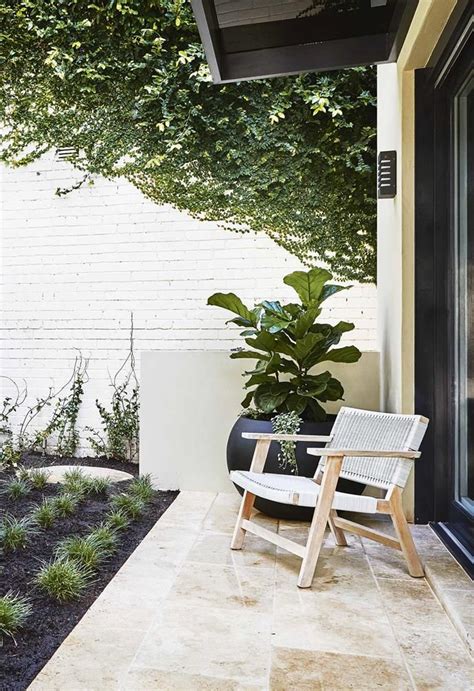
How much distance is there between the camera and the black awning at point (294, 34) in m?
2.61

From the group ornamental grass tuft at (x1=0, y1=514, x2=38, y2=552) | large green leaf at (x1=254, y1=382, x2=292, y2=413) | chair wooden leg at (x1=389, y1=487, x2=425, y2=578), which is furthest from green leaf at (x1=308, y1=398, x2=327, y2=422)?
ornamental grass tuft at (x1=0, y1=514, x2=38, y2=552)

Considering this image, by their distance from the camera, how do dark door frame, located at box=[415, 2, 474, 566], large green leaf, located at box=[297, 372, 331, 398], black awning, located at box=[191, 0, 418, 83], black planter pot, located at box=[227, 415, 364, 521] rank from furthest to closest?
large green leaf, located at box=[297, 372, 331, 398] → black planter pot, located at box=[227, 415, 364, 521] → black awning, located at box=[191, 0, 418, 83] → dark door frame, located at box=[415, 2, 474, 566]

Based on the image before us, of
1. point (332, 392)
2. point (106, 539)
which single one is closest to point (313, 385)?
point (332, 392)

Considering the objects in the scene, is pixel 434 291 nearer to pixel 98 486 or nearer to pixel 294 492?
pixel 294 492

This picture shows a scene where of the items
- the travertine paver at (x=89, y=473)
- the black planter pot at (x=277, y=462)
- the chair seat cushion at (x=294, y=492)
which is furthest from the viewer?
the travertine paver at (x=89, y=473)

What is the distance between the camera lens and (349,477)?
2.41 metres

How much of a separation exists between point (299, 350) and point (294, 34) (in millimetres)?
1697

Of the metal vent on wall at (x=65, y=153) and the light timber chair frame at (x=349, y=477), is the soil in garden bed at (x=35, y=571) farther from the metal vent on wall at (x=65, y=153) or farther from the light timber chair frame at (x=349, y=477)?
the metal vent on wall at (x=65, y=153)

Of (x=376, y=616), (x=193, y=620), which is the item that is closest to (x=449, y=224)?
(x=376, y=616)

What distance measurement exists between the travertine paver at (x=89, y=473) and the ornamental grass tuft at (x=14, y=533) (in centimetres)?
96

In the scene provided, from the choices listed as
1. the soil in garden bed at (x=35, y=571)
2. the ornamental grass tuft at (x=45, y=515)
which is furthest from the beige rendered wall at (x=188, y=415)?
the ornamental grass tuft at (x=45, y=515)

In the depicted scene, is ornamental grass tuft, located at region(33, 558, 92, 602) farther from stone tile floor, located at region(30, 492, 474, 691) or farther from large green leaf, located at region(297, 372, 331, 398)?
large green leaf, located at region(297, 372, 331, 398)

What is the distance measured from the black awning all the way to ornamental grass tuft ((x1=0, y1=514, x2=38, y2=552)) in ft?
8.37

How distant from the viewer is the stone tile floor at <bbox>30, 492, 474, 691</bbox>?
4.69 ft
